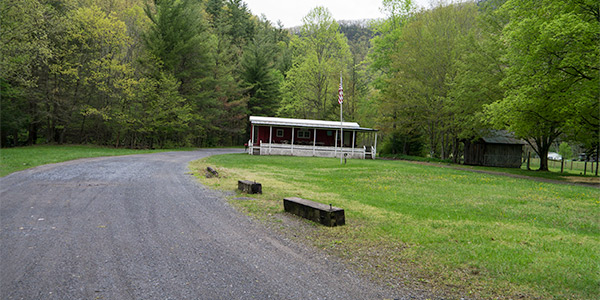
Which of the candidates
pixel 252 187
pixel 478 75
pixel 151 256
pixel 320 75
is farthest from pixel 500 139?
pixel 151 256

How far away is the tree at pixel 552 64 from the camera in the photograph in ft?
45.3

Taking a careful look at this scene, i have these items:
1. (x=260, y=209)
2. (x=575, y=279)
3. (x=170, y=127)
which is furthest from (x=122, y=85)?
(x=575, y=279)

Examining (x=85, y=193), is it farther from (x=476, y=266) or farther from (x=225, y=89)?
(x=225, y=89)

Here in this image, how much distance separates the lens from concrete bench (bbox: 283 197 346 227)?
5680 mm

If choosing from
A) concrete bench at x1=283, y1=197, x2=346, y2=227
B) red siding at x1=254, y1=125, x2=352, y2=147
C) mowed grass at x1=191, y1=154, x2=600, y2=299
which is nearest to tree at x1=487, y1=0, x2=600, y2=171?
mowed grass at x1=191, y1=154, x2=600, y2=299

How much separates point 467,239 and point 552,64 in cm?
1511

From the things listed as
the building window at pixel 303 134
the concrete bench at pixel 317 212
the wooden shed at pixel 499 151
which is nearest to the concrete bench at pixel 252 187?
the concrete bench at pixel 317 212

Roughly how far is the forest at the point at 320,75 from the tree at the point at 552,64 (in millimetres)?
61

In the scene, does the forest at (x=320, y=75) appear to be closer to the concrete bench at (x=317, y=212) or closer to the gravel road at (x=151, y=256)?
the concrete bench at (x=317, y=212)

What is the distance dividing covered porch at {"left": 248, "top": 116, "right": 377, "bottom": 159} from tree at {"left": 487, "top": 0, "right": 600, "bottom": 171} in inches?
485

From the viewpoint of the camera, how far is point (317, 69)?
132 feet

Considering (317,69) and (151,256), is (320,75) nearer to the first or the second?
(317,69)

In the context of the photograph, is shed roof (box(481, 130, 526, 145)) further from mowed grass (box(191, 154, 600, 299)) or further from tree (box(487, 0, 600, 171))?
mowed grass (box(191, 154, 600, 299))

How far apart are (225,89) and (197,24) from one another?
985 centimetres
